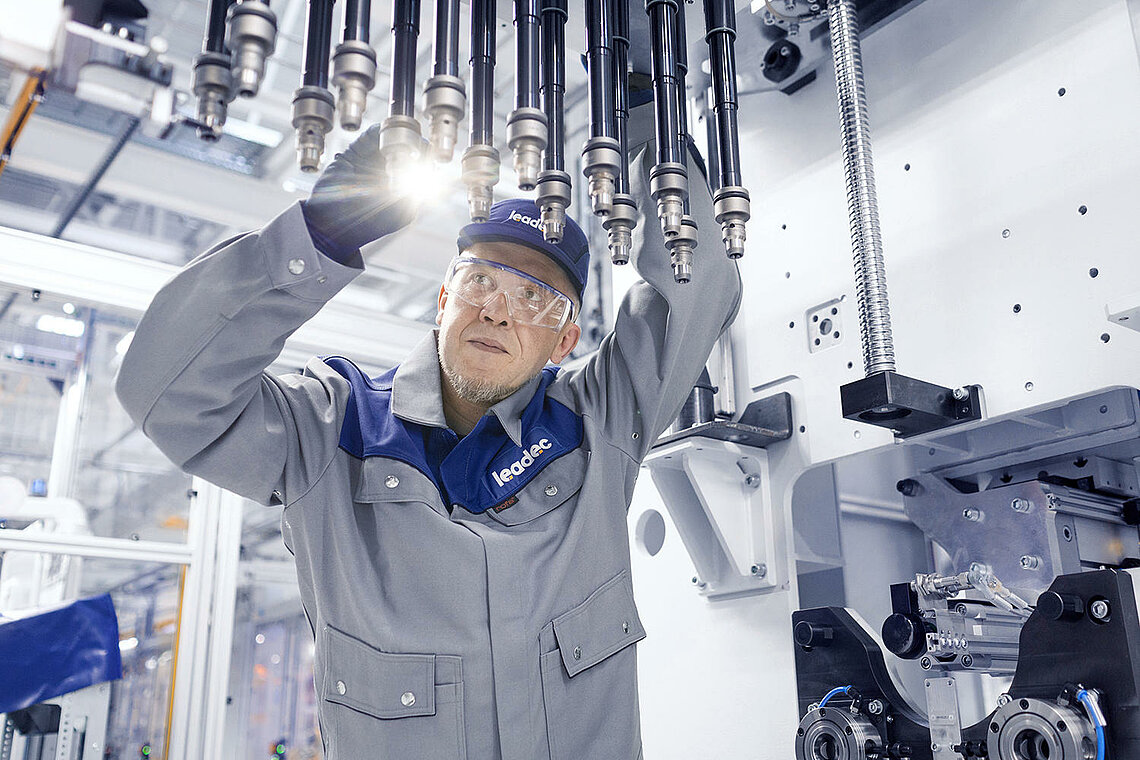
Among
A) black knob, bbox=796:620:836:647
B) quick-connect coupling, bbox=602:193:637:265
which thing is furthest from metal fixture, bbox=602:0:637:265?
black knob, bbox=796:620:836:647

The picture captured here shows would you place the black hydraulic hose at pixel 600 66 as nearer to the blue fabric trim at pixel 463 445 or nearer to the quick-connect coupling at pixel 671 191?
the quick-connect coupling at pixel 671 191

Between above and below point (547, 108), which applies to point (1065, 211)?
above

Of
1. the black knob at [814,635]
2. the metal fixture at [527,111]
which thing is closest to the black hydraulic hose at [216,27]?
the metal fixture at [527,111]

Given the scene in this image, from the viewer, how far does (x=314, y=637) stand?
1.39 m

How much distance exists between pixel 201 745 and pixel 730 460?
333 centimetres

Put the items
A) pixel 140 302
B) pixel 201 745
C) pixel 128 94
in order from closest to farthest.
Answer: pixel 128 94 → pixel 201 745 → pixel 140 302

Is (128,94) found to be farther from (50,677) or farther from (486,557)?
(50,677)

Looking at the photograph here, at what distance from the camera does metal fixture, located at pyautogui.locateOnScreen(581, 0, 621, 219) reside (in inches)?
34.4

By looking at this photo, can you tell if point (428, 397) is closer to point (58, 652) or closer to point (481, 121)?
point (481, 121)

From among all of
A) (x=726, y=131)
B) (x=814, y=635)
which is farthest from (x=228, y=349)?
(x=814, y=635)

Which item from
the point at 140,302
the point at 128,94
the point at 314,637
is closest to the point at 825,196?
the point at 314,637

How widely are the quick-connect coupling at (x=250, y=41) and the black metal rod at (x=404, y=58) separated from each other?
127 mm

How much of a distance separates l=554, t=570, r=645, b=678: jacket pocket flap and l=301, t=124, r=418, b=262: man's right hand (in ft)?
2.17

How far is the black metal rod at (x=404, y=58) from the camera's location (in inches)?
32.4
